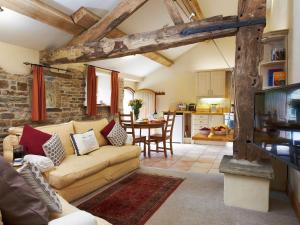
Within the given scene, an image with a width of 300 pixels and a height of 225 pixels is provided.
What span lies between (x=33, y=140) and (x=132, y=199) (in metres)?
1.47

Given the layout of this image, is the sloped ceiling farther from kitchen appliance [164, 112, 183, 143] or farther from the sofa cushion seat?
kitchen appliance [164, 112, 183, 143]

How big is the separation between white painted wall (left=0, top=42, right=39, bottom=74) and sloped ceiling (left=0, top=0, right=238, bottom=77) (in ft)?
0.30

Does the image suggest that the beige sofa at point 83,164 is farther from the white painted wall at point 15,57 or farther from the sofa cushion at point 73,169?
the white painted wall at point 15,57

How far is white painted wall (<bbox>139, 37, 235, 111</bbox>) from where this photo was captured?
22.9 feet

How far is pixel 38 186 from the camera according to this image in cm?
139

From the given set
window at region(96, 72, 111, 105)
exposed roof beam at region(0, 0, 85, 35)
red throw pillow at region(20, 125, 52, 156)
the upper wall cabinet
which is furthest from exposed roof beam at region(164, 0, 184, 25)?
the upper wall cabinet

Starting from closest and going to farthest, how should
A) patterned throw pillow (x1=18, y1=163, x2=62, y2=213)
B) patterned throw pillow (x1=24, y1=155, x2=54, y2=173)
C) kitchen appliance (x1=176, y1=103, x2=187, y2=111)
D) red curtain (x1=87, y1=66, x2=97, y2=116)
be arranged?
patterned throw pillow (x1=18, y1=163, x2=62, y2=213) < patterned throw pillow (x1=24, y1=155, x2=54, y2=173) < red curtain (x1=87, y1=66, x2=97, y2=116) < kitchen appliance (x1=176, y1=103, x2=187, y2=111)

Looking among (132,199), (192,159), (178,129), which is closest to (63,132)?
(132,199)

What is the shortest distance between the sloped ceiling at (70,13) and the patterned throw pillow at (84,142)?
6.17 ft

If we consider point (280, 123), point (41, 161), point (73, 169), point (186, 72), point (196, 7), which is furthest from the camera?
point (186, 72)

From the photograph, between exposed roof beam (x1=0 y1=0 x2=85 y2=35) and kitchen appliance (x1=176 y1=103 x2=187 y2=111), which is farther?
kitchen appliance (x1=176 y1=103 x2=187 y2=111)

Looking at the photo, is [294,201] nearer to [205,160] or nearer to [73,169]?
[205,160]

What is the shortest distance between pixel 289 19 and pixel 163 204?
115 inches

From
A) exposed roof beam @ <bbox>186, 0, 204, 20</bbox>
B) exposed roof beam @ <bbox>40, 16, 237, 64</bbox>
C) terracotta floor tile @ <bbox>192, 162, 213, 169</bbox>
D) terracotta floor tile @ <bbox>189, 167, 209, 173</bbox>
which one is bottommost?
terracotta floor tile @ <bbox>189, 167, 209, 173</bbox>
